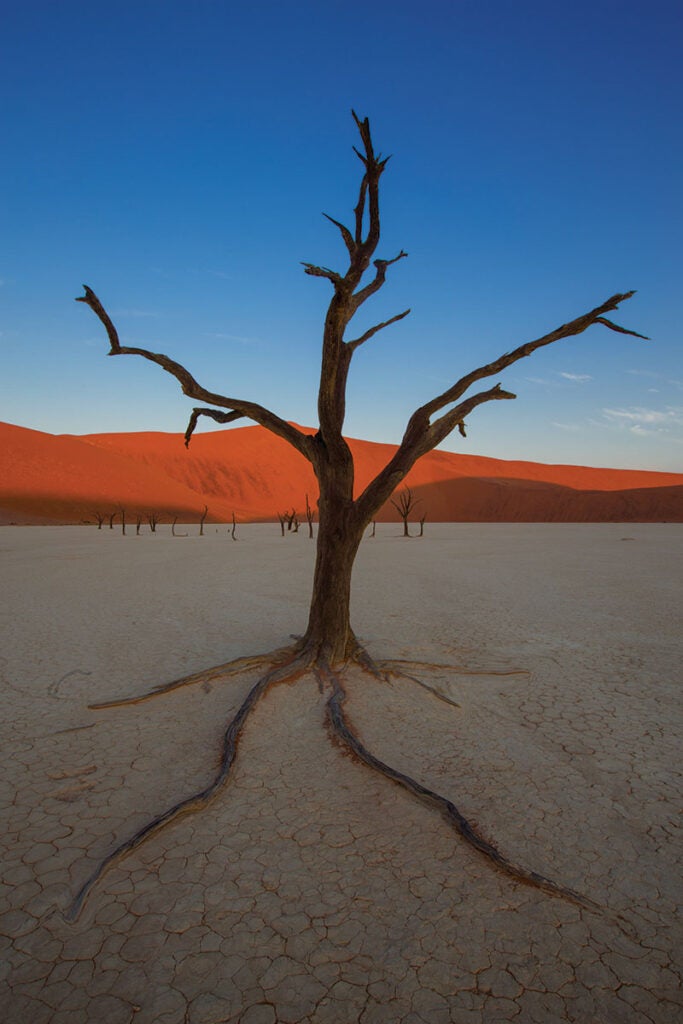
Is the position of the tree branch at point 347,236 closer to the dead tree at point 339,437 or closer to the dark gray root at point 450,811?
the dead tree at point 339,437

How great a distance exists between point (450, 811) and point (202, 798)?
4.90ft

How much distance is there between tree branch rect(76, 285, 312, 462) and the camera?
4605 millimetres

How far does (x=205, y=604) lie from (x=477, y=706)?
633 centimetres

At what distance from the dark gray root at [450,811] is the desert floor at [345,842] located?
48 millimetres

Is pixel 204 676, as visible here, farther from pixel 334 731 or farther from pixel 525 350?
pixel 525 350

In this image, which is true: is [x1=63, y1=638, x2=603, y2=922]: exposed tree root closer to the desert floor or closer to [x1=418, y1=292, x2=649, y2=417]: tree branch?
the desert floor

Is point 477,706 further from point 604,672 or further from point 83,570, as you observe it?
point 83,570

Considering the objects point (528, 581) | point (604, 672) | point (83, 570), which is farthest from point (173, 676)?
point (83, 570)

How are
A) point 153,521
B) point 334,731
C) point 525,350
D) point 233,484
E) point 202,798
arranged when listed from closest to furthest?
point 202,798
point 334,731
point 525,350
point 153,521
point 233,484

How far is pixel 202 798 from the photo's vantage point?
328 cm

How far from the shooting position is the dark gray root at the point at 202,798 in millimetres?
2602

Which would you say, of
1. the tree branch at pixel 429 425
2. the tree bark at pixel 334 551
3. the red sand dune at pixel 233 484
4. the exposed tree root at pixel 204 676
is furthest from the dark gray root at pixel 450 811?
the red sand dune at pixel 233 484

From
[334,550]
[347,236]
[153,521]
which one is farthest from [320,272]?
[153,521]

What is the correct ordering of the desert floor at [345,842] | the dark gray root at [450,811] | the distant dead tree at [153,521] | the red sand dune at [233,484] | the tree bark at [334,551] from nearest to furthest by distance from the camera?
the desert floor at [345,842] → the dark gray root at [450,811] → the tree bark at [334,551] → the distant dead tree at [153,521] → the red sand dune at [233,484]
